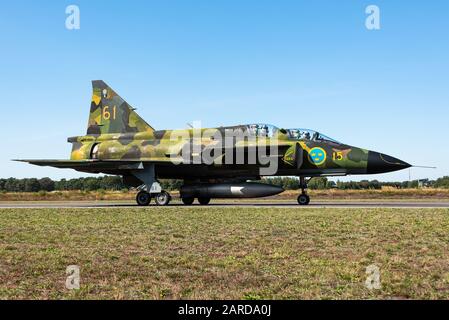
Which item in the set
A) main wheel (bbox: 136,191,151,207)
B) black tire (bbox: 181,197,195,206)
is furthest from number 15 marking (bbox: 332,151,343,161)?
main wheel (bbox: 136,191,151,207)

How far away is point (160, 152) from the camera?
27844 mm

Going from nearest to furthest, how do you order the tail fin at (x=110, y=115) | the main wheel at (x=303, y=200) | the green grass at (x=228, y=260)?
the green grass at (x=228, y=260) → the main wheel at (x=303, y=200) → the tail fin at (x=110, y=115)

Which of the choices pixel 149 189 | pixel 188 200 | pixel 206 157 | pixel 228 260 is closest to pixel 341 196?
pixel 188 200

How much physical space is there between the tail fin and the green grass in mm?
16360

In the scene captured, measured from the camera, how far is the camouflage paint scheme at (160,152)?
2502 centimetres

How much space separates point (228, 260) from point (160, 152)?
787 inches

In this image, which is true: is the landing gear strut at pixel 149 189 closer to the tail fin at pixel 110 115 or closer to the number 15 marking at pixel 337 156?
the tail fin at pixel 110 115

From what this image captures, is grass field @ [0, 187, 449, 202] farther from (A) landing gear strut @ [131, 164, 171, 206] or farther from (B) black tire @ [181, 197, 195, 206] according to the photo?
(A) landing gear strut @ [131, 164, 171, 206]

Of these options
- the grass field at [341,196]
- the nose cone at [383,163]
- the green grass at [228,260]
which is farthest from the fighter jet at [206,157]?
the grass field at [341,196]

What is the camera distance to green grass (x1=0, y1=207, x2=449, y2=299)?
6262 millimetres

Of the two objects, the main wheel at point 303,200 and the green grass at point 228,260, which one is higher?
the main wheel at point 303,200

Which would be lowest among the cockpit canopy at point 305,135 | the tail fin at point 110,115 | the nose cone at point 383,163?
the nose cone at point 383,163
